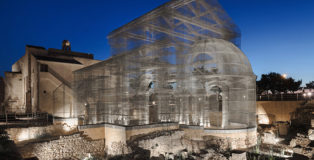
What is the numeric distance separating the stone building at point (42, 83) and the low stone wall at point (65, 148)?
35.2ft

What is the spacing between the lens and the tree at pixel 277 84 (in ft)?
115

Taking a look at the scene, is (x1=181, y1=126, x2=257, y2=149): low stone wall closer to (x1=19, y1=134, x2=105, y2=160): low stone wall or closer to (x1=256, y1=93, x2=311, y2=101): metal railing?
(x1=19, y1=134, x2=105, y2=160): low stone wall

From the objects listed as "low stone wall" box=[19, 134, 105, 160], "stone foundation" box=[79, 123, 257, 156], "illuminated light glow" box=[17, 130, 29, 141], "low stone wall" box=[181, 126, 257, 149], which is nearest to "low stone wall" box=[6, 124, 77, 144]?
"illuminated light glow" box=[17, 130, 29, 141]

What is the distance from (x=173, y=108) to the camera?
16.3 meters

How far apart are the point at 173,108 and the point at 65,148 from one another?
7.75m

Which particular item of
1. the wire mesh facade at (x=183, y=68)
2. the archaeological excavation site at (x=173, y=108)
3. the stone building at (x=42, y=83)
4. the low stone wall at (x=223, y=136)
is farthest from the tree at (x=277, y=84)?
the stone building at (x=42, y=83)

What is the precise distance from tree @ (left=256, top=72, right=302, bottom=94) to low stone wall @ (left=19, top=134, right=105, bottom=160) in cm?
3208

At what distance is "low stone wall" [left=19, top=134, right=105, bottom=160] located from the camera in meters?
11.9

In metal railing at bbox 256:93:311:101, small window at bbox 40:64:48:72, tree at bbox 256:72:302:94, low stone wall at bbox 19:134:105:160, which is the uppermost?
small window at bbox 40:64:48:72

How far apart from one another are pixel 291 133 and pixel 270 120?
5109mm

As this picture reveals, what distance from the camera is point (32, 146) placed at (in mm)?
11914

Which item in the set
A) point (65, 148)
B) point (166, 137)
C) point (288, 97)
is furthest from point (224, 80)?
point (288, 97)

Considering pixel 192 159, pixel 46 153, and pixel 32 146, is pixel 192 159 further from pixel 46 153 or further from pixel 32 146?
pixel 32 146

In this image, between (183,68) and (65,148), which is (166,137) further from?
(65,148)
